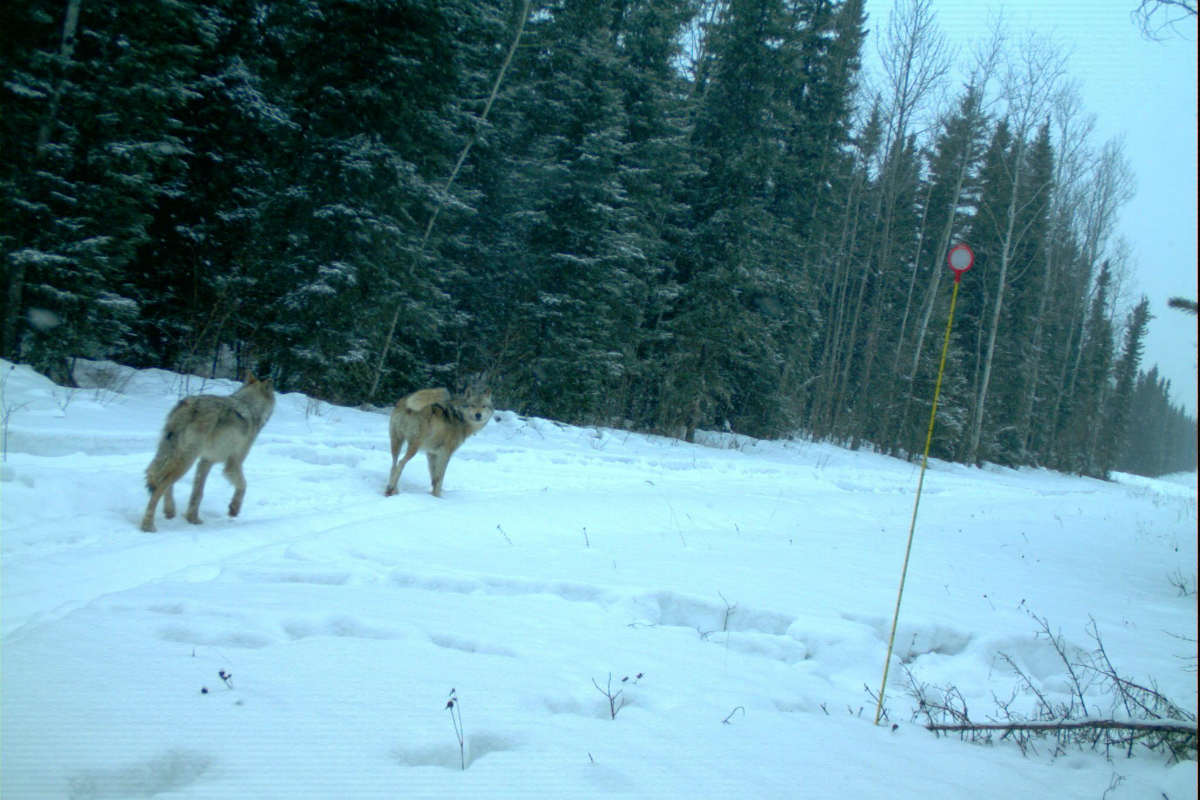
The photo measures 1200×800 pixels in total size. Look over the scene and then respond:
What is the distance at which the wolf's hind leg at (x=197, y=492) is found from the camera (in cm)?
541

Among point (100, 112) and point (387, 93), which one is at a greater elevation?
point (387, 93)

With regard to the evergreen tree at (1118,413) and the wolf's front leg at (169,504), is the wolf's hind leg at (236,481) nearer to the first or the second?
the wolf's front leg at (169,504)

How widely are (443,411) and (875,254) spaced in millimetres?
28404

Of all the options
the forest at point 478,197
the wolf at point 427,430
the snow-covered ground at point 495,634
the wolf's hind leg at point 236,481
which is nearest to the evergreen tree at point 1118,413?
the forest at point 478,197

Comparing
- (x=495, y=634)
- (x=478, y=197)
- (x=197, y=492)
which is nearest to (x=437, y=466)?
(x=197, y=492)

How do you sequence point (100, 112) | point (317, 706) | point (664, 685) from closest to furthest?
point (317, 706)
point (664, 685)
point (100, 112)

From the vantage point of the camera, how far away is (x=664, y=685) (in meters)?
3.03

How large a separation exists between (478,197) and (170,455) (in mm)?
12517

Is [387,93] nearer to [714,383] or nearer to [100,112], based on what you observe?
[100,112]

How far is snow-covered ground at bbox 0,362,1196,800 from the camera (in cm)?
210

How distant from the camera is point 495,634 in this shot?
338cm

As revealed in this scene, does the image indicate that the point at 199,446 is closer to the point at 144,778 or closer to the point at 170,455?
the point at 170,455

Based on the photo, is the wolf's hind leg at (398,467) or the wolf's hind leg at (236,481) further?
the wolf's hind leg at (398,467)

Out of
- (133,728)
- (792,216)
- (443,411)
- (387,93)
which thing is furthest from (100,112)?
(792,216)
